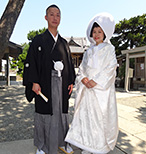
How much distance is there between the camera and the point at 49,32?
2148 mm

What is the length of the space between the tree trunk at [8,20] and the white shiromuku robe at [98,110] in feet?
5.41

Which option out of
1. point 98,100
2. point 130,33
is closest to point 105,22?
point 98,100

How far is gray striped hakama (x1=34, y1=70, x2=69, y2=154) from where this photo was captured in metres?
2.06

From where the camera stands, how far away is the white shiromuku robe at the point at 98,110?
1987mm

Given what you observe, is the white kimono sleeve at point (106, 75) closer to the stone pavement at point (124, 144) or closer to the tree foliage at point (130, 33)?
the stone pavement at point (124, 144)

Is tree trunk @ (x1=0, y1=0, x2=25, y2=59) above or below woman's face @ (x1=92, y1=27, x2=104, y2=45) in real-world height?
above

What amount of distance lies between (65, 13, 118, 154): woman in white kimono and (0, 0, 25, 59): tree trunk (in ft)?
5.24

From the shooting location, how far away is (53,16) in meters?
2.05

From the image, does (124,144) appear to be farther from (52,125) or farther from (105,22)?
(105,22)

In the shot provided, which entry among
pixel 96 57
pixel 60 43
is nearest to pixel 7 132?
pixel 60 43

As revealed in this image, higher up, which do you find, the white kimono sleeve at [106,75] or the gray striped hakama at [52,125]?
the white kimono sleeve at [106,75]

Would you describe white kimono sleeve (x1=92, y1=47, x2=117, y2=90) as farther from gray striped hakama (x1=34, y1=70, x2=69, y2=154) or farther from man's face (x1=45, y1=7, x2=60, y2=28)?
man's face (x1=45, y1=7, x2=60, y2=28)

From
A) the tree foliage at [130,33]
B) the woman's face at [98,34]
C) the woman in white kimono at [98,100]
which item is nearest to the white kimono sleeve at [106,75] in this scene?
the woman in white kimono at [98,100]

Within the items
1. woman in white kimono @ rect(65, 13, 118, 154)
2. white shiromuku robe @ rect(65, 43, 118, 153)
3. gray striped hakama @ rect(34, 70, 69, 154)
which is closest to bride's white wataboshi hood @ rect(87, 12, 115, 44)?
woman in white kimono @ rect(65, 13, 118, 154)
